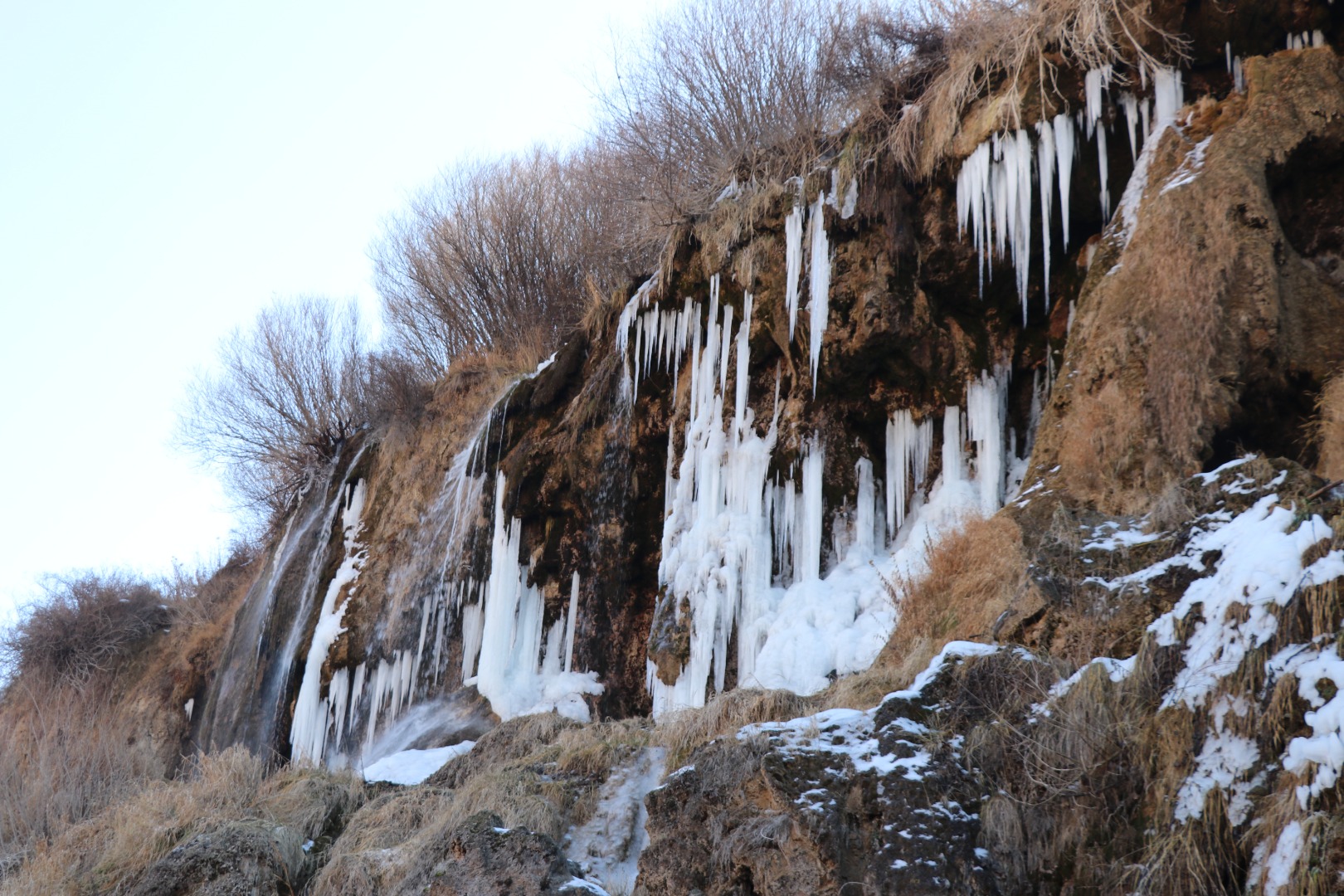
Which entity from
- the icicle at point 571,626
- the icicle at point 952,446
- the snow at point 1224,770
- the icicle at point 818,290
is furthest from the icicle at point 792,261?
the snow at point 1224,770

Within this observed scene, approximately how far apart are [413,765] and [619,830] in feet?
14.7

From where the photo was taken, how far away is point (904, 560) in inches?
354

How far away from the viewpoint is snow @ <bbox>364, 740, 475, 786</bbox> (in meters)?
9.25

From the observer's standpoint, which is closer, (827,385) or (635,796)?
(635,796)

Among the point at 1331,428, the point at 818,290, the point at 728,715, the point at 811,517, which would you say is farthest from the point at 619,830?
the point at 818,290

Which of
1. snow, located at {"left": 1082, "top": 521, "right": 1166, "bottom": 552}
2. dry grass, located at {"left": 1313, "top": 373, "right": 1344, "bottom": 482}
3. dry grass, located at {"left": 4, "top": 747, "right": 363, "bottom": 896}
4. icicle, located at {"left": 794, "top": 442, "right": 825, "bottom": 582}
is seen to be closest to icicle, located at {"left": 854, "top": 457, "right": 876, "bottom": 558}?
icicle, located at {"left": 794, "top": 442, "right": 825, "bottom": 582}

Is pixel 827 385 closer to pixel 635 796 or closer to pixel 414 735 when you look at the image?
pixel 635 796

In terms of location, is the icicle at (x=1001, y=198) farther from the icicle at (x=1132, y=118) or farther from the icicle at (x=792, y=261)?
the icicle at (x=792, y=261)

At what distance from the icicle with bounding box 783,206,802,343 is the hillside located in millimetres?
75

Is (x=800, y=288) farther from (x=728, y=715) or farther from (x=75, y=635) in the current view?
(x=75, y=635)

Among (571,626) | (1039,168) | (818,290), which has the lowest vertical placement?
(571,626)

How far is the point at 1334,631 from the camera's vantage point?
12.6 feet

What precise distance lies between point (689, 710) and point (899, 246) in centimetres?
458

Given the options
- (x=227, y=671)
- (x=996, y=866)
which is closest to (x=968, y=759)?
(x=996, y=866)
